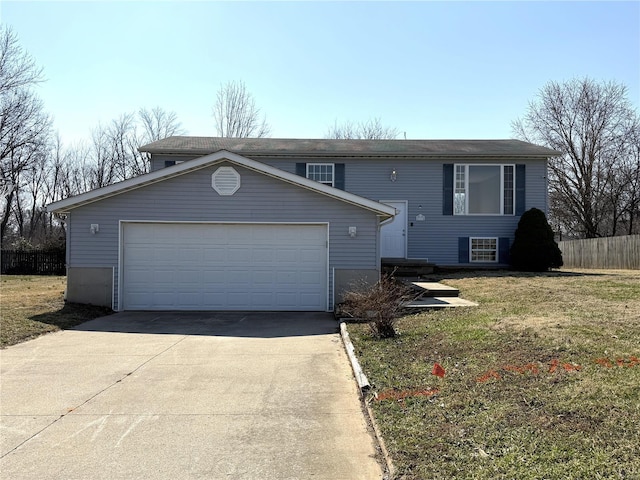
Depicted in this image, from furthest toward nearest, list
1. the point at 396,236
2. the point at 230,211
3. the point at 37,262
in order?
the point at 37,262, the point at 396,236, the point at 230,211

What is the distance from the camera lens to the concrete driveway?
3896mm

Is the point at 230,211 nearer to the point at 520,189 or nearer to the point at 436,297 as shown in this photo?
the point at 436,297

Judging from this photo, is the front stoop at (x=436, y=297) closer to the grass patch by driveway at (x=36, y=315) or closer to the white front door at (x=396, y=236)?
the white front door at (x=396, y=236)

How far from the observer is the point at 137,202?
12.3 meters

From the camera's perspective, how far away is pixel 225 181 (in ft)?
40.5

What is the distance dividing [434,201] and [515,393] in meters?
13.8

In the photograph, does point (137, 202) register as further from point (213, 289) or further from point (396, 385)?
point (396, 385)

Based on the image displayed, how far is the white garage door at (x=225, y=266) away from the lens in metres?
12.4

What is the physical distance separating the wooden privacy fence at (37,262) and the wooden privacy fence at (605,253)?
26060mm

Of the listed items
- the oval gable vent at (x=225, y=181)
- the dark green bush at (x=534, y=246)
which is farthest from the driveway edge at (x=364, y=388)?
the dark green bush at (x=534, y=246)

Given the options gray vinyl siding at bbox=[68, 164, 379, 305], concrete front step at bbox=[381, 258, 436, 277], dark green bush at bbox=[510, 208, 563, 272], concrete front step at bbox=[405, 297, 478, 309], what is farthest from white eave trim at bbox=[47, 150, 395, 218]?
dark green bush at bbox=[510, 208, 563, 272]

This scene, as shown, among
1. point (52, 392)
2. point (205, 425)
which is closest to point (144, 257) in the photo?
point (52, 392)

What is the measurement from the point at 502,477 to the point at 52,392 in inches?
196

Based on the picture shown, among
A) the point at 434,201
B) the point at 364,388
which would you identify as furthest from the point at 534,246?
the point at 364,388
